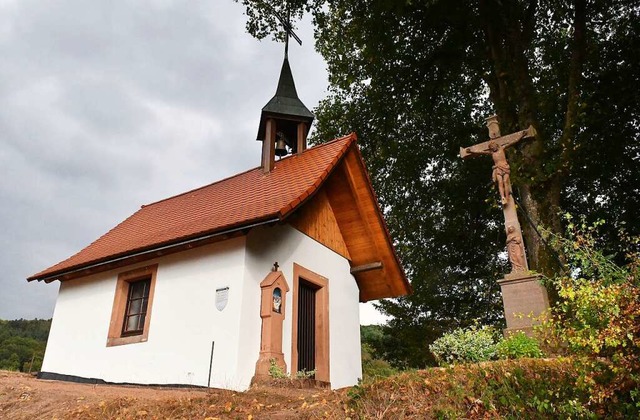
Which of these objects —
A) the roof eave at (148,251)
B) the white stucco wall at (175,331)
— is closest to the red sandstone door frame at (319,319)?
the white stucco wall at (175,331)

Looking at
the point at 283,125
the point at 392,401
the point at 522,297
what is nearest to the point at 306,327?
the point at 522,297

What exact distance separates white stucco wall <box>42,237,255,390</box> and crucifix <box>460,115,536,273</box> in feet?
14.9

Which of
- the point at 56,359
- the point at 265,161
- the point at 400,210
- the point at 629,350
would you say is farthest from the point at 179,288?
the point at 400,210

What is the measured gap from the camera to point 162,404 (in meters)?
6.02

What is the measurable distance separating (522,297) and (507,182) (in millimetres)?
2321

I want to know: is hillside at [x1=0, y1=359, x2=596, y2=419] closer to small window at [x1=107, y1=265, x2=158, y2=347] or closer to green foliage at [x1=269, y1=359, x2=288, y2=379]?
green foliage at [x1=269, y1=359, x2=288, y2=379]

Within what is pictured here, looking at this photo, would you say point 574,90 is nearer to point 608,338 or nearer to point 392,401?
point 392,401

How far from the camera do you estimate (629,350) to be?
11.0 feet

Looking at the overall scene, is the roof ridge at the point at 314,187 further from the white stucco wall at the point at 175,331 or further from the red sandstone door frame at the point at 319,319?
the red sandstone door frame at the point at 319,319

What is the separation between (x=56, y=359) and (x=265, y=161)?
20.8 ft

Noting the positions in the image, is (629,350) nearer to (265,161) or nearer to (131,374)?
(131,374)

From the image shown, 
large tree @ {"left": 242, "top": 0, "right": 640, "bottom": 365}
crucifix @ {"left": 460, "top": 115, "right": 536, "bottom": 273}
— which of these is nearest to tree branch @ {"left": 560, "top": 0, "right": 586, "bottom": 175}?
large tree @ {"left": 242, "top": 0, "right": 640, "bottom": 365}

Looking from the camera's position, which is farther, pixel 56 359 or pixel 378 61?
pixel 378 61

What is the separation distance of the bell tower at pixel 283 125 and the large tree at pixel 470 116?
9.82ft
